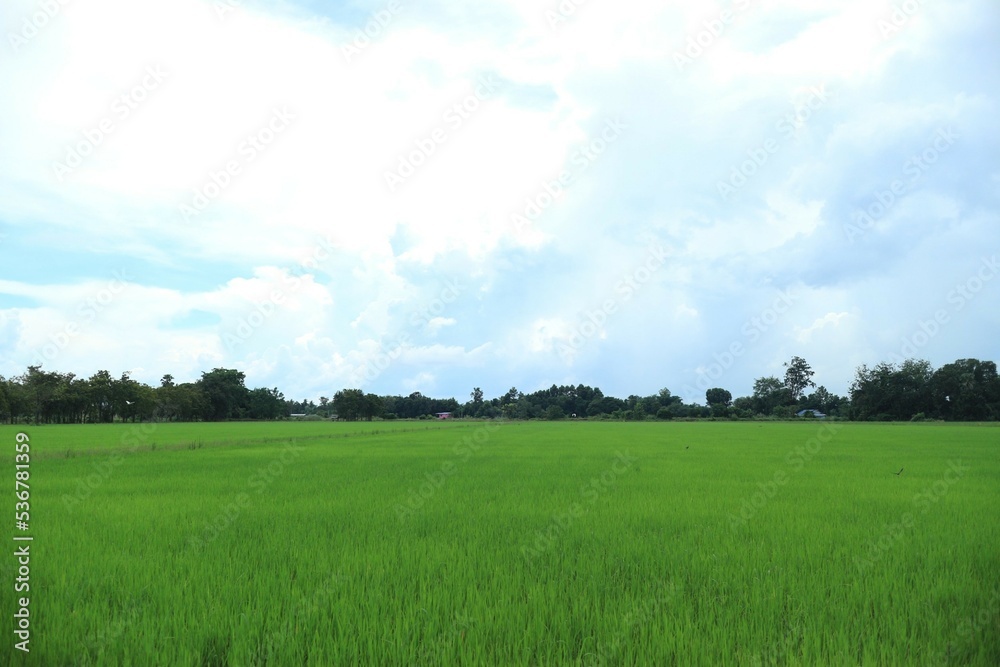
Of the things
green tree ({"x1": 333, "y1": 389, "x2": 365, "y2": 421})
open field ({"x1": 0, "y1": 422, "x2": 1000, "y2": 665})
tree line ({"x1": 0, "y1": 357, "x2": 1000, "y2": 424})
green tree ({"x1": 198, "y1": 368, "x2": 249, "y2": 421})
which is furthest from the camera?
green tree ({"x1": 333, "y1": 389, "x2": 365, "y2": 421})

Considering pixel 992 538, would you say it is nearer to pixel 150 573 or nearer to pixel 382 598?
pixel 382 598

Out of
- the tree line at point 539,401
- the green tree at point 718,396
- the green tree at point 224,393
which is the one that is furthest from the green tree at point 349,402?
the green tree at point 718,396

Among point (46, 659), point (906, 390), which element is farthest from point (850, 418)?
point (46, 659)

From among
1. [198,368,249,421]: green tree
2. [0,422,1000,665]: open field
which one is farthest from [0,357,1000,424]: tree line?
[0,422,1000,665]: open field

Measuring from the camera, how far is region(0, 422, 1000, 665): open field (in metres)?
3.76

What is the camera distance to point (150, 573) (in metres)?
5.21

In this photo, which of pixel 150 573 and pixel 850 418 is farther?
pixel 850 418

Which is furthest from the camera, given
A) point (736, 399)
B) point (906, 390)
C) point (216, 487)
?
point (736, 399)

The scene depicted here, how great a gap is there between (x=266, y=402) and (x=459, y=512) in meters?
106

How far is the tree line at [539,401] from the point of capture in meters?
70.6

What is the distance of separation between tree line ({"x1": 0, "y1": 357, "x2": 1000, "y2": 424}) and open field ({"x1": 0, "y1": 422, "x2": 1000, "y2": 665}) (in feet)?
242

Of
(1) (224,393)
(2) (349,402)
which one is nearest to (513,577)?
(1) (224,393)

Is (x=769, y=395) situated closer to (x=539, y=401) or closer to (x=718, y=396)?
(x=718, y=396)

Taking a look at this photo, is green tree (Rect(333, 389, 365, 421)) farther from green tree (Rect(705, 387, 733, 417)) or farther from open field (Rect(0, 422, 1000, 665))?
open field (Rect(0, 422, 1000, 665))
